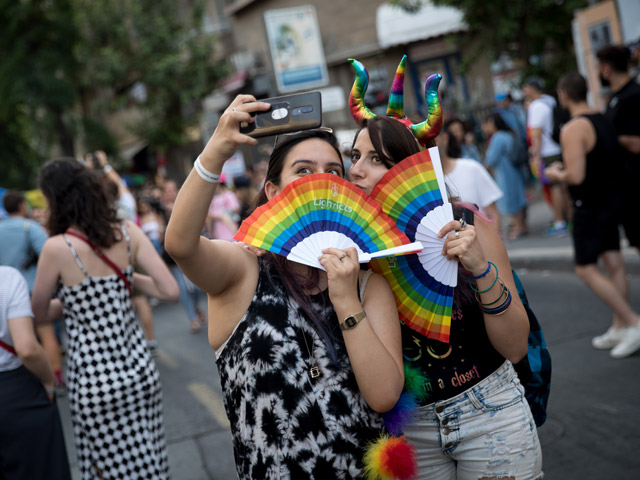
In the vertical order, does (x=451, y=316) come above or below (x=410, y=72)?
below

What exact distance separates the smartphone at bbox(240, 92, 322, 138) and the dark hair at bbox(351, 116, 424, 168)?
15.8 inches

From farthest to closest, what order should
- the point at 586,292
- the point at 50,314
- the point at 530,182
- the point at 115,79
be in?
the point at 115,79 → the point at 530,182 → the point at 586,292 → the point at 50,314

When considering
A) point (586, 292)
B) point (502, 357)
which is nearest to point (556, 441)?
point (502, 357)

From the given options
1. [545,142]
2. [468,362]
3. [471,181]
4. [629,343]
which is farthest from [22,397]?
[545,142]

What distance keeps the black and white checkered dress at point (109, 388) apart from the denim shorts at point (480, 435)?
5.76 ft

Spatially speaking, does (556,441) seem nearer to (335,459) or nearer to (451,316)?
(451,316)

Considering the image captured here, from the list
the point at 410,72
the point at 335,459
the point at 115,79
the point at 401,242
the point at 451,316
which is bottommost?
the point at 335,459

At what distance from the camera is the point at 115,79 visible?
80.0 feet

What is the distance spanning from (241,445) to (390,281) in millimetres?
704

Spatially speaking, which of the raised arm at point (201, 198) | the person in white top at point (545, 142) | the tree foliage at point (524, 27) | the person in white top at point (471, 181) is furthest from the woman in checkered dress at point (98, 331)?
the tree foliage at point (524, 27)

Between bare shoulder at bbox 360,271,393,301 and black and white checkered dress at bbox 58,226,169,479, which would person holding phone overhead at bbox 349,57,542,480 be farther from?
black and white checkered dress at bbox 58,226,169,479

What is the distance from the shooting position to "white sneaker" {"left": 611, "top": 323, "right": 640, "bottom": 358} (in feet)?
16.8

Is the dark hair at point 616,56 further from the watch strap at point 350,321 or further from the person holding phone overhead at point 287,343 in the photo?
the watch strap at point 350,321

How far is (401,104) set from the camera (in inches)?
97.0
